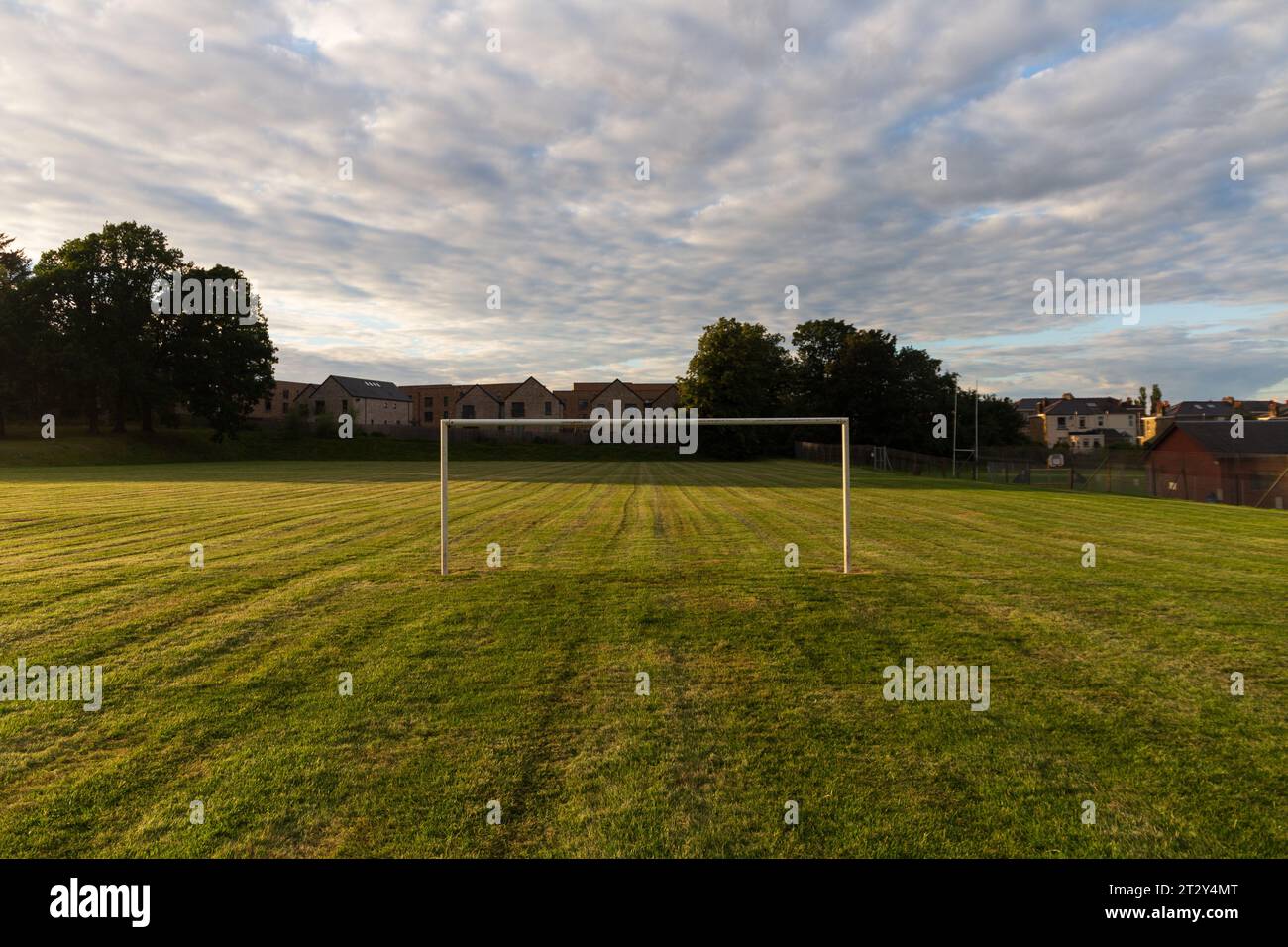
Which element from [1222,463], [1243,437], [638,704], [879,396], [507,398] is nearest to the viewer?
[638,704]

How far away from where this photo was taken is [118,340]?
51.8 m

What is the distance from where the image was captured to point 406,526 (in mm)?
15367

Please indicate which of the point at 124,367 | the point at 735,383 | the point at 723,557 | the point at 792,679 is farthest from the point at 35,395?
the point at 792,679

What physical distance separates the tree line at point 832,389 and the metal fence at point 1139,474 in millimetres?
20433

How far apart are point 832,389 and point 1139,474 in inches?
1510

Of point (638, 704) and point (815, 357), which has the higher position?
point (815, 357)

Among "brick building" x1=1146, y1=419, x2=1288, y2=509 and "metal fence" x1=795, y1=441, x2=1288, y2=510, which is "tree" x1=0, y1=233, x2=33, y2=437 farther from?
"brick building" x1=1146, y1=419, x2=1288, y2=509

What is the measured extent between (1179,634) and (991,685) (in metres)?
3.01

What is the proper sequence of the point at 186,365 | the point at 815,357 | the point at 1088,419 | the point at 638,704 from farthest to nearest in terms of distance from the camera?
the point at 1088,419 → the point at 815,357 → the point at 186,365 → the point at 638,704

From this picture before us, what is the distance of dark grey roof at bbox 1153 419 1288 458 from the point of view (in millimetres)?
27203

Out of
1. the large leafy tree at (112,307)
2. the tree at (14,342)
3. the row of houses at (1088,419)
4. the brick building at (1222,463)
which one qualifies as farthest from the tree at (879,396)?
the tree at (14,342)

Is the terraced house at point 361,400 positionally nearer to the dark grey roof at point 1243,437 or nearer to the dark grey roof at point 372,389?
the dark grey roof at point 372,389

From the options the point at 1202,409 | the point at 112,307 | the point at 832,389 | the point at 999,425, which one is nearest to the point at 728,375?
the point at 832,389

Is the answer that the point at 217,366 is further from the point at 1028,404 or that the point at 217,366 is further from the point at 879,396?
the point at 1028,404
